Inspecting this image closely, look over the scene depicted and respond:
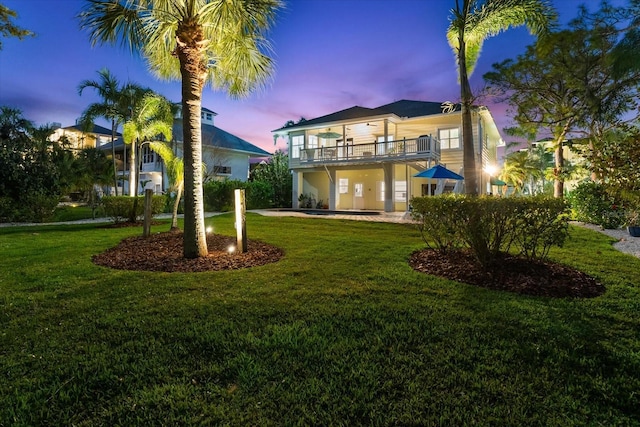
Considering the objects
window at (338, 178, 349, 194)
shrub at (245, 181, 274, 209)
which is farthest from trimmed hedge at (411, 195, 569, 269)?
shrub at (245, 181, 274, 209)

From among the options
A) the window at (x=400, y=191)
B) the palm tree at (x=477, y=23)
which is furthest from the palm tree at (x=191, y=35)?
the window at (x=400, y=191)

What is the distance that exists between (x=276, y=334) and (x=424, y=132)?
2047 cm

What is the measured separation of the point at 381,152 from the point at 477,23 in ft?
38.6

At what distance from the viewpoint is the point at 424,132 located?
832 inches

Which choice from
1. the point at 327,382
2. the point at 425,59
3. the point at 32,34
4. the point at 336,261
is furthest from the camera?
the point at 425,59

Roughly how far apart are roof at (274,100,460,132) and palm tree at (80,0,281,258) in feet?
43.4

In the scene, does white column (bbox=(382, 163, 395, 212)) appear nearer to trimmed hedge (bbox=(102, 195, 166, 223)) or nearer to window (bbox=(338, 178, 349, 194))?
window (bbox=(338, 178, 349, 194))

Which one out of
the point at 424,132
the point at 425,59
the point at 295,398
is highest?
the point at 425,59

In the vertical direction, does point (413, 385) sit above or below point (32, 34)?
below

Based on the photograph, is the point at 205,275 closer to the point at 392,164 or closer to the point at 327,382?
the point at 327,382

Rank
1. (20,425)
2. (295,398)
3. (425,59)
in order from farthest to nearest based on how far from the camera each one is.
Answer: (425,59)
(295,398)
(20,425)

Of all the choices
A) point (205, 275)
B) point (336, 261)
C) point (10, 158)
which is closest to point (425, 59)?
point (336, 261)

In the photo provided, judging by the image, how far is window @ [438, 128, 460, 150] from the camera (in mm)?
19948

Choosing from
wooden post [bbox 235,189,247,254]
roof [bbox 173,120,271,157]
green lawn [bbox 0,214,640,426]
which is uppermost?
roof [bbox 173,120,271,157]
